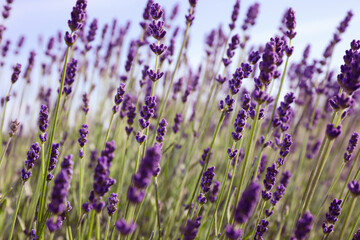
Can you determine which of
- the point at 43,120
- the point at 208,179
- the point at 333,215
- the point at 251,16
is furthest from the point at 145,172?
the point at 251,16

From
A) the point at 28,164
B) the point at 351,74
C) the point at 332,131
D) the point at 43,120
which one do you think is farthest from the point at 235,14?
the point at 28,164

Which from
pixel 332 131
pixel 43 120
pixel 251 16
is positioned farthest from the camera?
pixel 251 16

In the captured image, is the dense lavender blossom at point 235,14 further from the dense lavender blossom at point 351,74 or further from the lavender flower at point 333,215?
the lavender flower at point 333,215

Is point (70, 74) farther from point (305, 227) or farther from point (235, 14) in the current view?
point (305, 227)

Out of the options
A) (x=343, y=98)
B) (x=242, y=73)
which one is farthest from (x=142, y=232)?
(x=343, y=98)

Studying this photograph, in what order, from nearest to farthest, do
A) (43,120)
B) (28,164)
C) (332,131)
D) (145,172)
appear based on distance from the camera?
(145,172), (332,131), (28,164), (43,120)

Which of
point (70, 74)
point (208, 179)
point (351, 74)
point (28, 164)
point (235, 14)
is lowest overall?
point (28, 164)

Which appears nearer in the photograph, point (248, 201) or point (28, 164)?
point (248, 201)

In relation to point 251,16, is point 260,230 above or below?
below

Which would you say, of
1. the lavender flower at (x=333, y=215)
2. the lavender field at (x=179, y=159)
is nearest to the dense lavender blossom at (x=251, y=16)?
the lavender field at (x=179, y=159)

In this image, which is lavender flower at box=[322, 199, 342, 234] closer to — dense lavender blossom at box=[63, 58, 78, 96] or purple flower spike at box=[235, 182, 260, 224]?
purple flower spike at box=[235, 182, 260, 224]

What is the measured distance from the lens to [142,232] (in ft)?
8.87

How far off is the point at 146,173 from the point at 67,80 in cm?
142

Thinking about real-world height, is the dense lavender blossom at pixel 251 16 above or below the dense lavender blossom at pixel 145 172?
above
